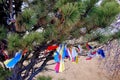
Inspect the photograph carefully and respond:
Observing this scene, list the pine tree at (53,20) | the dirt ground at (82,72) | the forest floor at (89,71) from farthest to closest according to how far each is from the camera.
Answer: the dirt ground at (82,72) → the forest floor at (89,71) → the pine tree at (53,20)

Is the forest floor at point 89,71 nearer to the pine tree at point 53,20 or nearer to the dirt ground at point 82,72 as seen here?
the dirt ground at point 82,72

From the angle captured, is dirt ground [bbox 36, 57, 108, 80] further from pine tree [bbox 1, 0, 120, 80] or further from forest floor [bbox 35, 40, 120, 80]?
pine tree [bbox 1, 0, 120, 80]

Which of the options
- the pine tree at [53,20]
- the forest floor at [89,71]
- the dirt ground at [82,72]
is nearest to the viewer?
the pine tree at [53,20]

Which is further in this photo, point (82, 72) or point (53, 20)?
point (82, 72)

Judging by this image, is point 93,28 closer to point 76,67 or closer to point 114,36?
point 114,36

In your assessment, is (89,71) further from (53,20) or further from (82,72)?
(53,20)

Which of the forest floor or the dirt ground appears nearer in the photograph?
the forest floor

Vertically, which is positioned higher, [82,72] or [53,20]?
[53,20]

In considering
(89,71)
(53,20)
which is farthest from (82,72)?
(53,20)

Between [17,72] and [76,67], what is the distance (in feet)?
10.2

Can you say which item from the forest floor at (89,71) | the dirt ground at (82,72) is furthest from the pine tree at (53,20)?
the dirt ground at (82,72)

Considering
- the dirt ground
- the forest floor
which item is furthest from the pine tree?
the dirt ground

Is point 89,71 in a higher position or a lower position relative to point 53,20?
lower

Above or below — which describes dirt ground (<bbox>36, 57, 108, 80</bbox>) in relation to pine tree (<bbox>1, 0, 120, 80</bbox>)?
below
